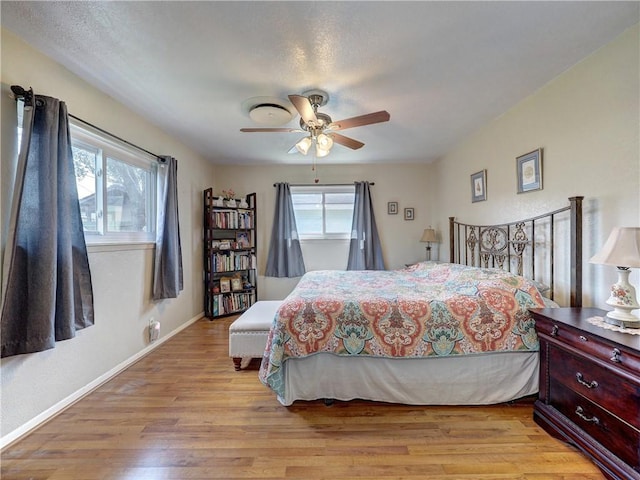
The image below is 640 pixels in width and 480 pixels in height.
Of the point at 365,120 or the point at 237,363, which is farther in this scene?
the point at 237,363

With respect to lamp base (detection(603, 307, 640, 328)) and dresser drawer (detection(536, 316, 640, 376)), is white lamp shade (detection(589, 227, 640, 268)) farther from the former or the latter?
dresser drawer (detection(536, 316, 640, 376))

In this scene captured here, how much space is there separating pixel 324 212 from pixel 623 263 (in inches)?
143

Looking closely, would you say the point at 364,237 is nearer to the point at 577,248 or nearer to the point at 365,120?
the point at 365,120

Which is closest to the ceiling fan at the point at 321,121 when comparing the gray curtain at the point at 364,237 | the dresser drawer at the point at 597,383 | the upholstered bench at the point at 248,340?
the upholstered bench at the point at 248,340

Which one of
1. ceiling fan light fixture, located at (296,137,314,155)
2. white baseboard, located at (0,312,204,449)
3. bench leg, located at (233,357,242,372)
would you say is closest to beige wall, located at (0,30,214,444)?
white baseboard, located at (0,312,204,449)

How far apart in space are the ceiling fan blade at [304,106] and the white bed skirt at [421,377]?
171cm

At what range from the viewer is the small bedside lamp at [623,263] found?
132 cm

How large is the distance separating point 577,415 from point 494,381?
45 cm

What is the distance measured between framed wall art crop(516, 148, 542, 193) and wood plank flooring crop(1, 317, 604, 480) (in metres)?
1.73

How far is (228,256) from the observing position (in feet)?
13.3

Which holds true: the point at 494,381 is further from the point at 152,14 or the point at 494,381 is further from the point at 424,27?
the point at 152,14

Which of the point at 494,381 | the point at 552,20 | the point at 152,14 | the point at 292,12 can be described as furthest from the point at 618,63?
the point at 152,14

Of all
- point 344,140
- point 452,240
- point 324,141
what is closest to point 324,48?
point 324,141

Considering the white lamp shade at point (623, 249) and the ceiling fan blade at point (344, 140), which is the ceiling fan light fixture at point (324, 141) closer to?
the ceiling fan blade at point (344, 140)
